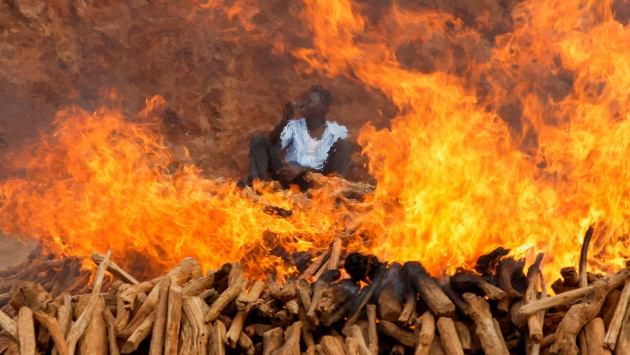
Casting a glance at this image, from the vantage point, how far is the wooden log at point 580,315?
3240 mm

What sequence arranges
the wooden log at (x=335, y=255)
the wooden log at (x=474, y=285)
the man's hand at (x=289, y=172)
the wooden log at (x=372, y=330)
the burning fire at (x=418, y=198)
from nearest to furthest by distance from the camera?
the wooden log at (x=372, y=330), the wooden log at (x=474, y=285), the burning fire at (x=418, y=198), the wooden log at (x=335, y=255), the man's hand at (x=289, y=172)

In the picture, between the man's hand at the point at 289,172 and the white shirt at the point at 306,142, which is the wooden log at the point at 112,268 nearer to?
the man's hand at the point at 289,172

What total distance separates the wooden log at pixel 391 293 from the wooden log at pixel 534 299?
759mm

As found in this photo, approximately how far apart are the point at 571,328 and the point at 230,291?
1991 millimetres

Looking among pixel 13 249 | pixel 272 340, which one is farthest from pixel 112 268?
pixel 13 249

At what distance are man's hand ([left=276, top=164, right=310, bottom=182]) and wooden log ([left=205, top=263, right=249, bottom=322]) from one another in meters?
5.01

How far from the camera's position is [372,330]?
366 centimetres

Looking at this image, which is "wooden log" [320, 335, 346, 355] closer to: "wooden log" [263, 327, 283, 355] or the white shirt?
"wooden log" [263, 327, 283, 355]

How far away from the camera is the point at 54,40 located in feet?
34.1

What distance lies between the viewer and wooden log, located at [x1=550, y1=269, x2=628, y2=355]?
324cm

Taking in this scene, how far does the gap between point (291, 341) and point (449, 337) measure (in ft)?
3.01

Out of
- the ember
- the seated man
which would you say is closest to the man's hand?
the seated man

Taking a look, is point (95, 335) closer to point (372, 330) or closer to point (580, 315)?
point (372, 330)

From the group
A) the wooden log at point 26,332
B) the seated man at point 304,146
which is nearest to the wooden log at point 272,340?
the wooden log at point 26,332
